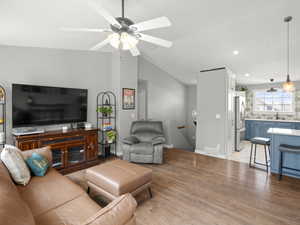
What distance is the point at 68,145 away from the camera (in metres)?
3.25

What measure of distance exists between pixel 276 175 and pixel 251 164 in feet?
2.04

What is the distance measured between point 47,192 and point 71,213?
18.6 inches

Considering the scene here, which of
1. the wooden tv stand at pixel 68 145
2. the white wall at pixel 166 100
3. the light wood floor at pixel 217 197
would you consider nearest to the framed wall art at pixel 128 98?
the white wall at pixel 166 100

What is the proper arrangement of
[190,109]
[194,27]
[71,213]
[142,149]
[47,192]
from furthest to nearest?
[190,109], [142,149], [194,27], [47,192], [71,213]

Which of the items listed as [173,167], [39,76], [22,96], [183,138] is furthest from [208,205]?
[183,138]

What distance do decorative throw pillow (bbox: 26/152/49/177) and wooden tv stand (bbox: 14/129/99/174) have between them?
82 centimetres

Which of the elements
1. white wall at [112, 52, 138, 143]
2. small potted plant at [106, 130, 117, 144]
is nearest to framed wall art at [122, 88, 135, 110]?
white wall at [112, 52, 138, 143]

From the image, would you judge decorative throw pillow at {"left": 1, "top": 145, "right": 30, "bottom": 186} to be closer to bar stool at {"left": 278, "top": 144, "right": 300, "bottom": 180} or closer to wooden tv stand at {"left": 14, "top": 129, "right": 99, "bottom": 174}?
wooden tv stand at {"left": 14, "top": 129, "right": 99, "bottom": 174}

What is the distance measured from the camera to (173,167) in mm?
3570

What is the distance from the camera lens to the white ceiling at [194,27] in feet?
7.53

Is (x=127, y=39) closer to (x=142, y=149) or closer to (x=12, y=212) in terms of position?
(x=12, y=212)

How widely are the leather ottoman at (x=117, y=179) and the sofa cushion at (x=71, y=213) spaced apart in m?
→ 0.44

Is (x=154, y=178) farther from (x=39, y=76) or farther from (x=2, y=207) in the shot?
(x=39, y=76)

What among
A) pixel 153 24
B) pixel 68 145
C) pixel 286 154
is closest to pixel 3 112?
pixel 68 145
